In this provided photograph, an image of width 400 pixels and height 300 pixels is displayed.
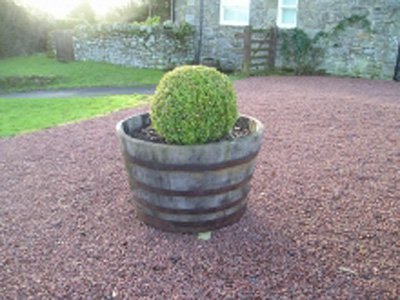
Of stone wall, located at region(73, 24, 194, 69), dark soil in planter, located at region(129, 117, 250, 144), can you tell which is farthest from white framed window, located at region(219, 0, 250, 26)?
dark soil in planter, located at region(129, 117, 250, 144)

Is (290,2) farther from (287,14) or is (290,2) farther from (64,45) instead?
(64,45)

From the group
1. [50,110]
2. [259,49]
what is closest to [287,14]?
[259,49]

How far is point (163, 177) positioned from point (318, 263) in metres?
1.27

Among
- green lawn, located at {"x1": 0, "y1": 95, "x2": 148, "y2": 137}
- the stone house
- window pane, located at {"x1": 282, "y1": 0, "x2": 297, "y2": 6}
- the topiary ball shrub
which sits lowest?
green lawn, located at {"x1": 0, "y1": 95, "x2": 148, "y2": 137}

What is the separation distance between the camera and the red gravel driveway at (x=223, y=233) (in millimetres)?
2562

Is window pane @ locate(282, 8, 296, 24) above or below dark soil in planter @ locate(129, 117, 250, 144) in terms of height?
above

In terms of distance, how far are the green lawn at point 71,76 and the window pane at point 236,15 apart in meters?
3.15

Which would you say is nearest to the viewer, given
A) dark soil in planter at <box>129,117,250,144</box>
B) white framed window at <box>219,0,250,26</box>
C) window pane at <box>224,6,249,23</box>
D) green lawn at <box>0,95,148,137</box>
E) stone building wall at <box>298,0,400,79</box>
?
dark soil in planter at <box>129,117,250,144</box>

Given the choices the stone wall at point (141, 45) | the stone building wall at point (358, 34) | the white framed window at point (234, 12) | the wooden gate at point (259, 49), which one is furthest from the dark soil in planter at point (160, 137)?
the stone wall at point (141, 45)

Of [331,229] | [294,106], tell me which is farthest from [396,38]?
[331,229]

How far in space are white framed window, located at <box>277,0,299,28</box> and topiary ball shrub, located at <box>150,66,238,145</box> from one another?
10692 millimetres

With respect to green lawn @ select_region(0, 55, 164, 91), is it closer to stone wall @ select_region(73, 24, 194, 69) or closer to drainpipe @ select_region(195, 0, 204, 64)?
stone wall @ select_region(73, 24, 194, 69)

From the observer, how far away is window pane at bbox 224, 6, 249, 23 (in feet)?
45.8

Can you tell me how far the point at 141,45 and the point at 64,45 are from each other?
14.2 ft
